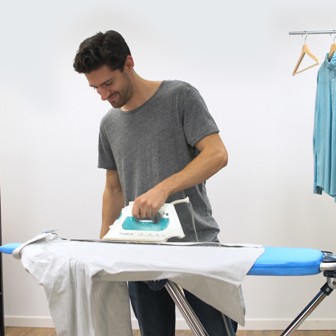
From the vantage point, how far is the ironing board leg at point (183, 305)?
116 centimetres

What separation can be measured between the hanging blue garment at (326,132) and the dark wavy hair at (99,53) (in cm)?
126

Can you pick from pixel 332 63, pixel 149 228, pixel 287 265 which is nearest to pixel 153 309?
pixel 149 228

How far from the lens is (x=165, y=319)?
1.51 metres

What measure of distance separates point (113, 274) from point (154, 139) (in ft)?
1.82

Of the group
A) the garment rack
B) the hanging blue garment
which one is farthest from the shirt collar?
the garment rack

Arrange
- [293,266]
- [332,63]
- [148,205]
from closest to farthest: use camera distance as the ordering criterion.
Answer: [293,266]
[148,205]
[332,63]

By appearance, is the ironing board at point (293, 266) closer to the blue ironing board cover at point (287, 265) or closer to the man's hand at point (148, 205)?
the blue ironing board cover at point (287, 265)

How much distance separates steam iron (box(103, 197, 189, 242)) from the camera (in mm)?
1322

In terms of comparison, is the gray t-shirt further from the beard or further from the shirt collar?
the shirt collar

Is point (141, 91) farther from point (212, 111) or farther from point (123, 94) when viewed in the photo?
point (212, 111)

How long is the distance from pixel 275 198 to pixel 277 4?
3.64ft

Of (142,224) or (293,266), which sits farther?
(142,224)

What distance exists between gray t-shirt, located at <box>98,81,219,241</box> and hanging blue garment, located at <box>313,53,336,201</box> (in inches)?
40.4

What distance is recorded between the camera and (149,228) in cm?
135
